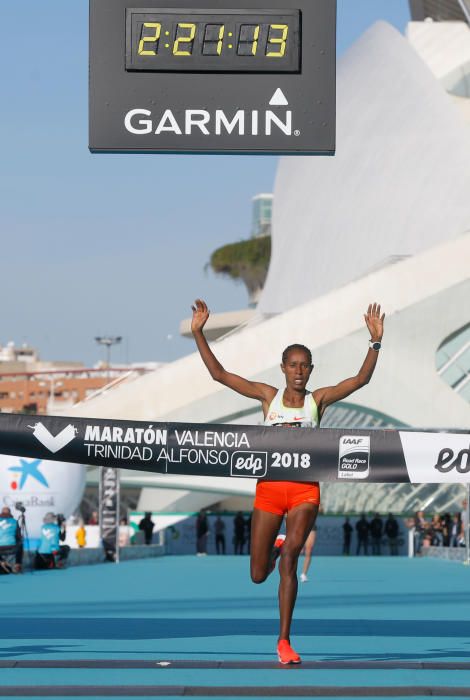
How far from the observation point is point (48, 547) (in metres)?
24.3

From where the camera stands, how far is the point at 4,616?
12.0 meters

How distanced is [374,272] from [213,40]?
118ft

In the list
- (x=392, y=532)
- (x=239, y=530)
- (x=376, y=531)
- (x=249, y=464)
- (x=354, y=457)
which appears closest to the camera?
(x=249, y=464)

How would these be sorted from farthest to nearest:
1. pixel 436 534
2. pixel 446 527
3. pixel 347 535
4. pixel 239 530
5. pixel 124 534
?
pixel 347 535 → pixel 446 527 → pixel 239 530 → pixel 436 534 → pixel 124 534

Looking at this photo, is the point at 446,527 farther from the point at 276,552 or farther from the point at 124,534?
the point at 276,552

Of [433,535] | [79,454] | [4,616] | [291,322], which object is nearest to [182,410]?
[291,322]

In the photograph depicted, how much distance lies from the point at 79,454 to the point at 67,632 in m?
1.59

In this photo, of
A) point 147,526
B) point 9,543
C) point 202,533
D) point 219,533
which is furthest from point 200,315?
point 219,533

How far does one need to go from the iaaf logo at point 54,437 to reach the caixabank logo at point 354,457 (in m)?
1.68

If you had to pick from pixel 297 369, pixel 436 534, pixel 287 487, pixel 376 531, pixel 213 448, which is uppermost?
pixel 297 369

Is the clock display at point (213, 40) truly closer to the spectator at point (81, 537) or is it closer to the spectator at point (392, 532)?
the spectator at point (81, 537)

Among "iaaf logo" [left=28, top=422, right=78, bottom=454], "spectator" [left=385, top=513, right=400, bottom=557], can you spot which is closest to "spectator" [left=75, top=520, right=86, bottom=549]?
"spectator" [left=385, top=513, right=400, bottom=557]

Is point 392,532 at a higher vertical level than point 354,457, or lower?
higher

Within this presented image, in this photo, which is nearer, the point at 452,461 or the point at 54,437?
the point at 452,461
